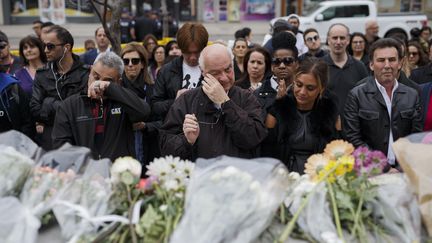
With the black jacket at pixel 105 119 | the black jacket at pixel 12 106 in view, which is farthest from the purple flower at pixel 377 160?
the black jacket at pixel 12 106

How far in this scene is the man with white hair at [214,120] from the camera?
3.22 meters

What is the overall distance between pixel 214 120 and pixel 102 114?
1.01m

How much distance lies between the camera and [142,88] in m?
5.43

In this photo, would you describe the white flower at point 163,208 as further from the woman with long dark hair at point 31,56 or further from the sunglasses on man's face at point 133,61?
the woman with long dark hair at point 31,56

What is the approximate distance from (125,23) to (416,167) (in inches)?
→ 577

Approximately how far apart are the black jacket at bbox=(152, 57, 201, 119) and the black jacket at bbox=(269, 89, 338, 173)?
1326 millimetres

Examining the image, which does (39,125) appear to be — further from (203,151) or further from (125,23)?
(125,23)

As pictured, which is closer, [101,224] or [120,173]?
[101,224]

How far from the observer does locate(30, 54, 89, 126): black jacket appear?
4.79m

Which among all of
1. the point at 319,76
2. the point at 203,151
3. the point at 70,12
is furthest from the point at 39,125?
the point at 70,12

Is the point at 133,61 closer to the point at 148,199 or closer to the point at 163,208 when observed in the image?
the point at 148,199

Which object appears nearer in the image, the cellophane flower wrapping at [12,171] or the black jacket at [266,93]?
the cellophane flower wrapping at [12,171]

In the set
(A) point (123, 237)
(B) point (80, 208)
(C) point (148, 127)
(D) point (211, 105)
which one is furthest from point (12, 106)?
(A) point (123, 237)

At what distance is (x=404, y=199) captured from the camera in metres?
2.04
